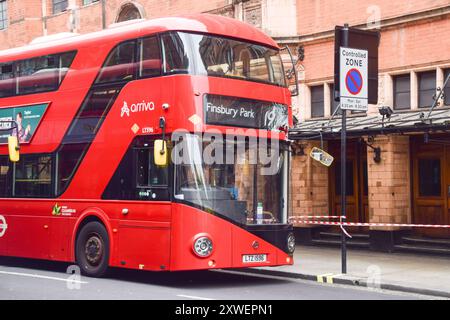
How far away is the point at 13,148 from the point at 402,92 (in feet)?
31.1

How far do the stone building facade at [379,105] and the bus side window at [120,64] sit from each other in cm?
653

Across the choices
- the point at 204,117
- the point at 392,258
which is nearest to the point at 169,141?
the point at 204,117

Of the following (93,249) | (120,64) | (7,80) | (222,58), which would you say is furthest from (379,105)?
(7,80)

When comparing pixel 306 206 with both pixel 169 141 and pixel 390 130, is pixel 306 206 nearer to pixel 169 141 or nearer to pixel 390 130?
pixel 390 130

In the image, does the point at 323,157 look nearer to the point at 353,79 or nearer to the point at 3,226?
the point at 353,79

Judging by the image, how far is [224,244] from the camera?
46.4ft

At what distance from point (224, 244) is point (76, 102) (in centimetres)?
433

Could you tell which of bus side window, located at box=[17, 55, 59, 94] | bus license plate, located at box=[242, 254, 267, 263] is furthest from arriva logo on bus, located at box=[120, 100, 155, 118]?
bus license plate, located at box=[242, 254, 267, 263]

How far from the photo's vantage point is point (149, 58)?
1471 cm

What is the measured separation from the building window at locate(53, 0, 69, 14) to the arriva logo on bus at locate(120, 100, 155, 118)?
62.6ft

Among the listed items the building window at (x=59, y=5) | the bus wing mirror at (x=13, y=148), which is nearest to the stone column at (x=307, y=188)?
the bus wing mirror at (x=13, y=148)

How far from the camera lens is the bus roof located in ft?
47.5

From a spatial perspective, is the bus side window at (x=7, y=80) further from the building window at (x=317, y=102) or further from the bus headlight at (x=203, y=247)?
the building window at (x=317, y=102)
